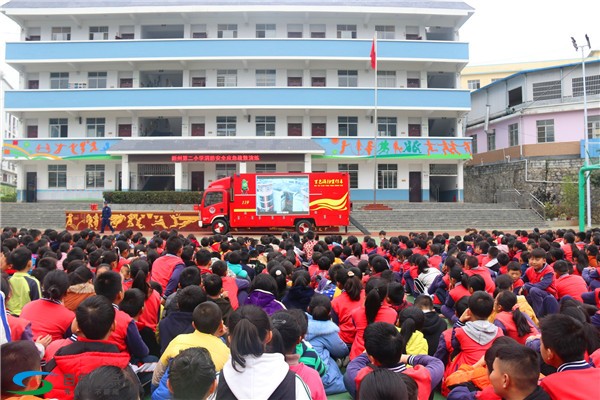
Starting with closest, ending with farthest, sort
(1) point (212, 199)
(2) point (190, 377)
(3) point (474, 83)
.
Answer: (2) point (190, 377) < (1) point (212, 199) < (3) point (474, 83)

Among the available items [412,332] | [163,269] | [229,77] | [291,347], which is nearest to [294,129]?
[229,77]

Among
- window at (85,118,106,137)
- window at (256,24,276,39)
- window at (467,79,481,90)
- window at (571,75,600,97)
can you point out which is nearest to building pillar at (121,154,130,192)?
window at (85,118,106,137)

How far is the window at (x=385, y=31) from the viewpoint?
1264 inches

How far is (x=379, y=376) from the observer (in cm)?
228

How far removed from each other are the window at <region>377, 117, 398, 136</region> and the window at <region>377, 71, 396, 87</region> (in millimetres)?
2463

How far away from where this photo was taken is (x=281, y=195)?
20.7 m

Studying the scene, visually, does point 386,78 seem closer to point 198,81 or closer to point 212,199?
point 198,81

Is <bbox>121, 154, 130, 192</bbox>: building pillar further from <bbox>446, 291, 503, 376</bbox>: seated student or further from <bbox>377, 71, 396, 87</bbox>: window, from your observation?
<bbox>446, 291, 503, 376</bbox>: seated student

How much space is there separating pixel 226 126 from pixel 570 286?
2748cm

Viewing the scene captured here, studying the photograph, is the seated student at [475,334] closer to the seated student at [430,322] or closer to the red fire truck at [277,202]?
the seated student at [430,322]

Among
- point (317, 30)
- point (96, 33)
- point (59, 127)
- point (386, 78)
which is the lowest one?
point (59, 127)

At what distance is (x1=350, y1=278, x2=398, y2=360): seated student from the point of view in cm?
438

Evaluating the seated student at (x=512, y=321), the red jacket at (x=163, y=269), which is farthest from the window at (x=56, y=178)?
the seated student at (x=512, y=321)

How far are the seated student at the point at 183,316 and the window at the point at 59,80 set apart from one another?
107 ft
